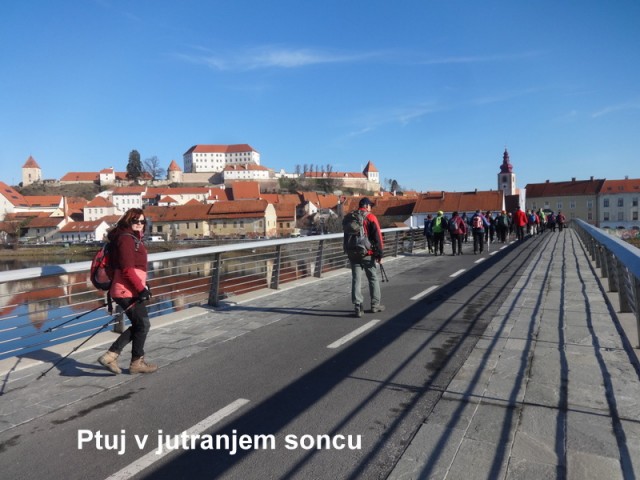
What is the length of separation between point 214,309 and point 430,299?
3921 millimetres

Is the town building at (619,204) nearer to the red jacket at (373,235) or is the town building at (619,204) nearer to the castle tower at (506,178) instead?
the castle tower at (506,178)

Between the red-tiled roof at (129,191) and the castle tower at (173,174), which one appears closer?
the red-tiled roof at (129,191)

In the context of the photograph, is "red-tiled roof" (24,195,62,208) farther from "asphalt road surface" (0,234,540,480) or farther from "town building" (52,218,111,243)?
"asphalt road surface" (0,234,540,480)

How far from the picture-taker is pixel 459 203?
82.9 metres

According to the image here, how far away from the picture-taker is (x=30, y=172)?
149 meters

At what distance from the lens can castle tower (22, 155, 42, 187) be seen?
5837 inches

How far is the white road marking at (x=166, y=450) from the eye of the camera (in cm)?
300

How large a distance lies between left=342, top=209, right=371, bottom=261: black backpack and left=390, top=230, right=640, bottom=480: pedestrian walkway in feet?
7.29

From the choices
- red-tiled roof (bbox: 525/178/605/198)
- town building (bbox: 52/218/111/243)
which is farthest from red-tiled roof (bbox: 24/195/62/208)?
red-tiled roof (bbox: 525/178/605/198)

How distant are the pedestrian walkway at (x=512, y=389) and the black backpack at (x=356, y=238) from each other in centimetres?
132

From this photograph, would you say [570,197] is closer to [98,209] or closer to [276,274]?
→ [98,209]

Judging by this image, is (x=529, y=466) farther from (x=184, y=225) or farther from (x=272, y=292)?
(x=184, y=225)

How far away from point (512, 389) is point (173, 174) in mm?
148963

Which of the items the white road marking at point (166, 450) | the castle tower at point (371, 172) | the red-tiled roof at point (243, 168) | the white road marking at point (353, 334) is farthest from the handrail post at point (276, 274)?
the castle tower at point (371, 172)
